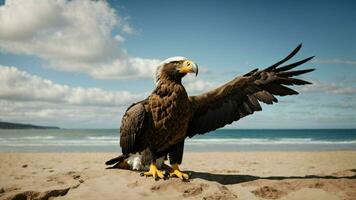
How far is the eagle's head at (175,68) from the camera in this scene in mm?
4781

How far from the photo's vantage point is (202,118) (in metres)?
5.86

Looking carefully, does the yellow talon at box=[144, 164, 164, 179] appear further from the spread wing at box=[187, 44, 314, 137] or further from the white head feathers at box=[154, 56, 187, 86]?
the white head feathers at box=[154, 56, 187, 86]

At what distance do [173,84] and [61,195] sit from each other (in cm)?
220

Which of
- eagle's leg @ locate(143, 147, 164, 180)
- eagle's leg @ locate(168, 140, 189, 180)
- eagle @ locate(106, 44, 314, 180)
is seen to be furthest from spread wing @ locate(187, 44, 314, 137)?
eagle's leg @ locate(143, 147, 164, 180)

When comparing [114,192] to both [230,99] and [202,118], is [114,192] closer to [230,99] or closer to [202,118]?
[202,118]

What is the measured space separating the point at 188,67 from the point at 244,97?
1.47m

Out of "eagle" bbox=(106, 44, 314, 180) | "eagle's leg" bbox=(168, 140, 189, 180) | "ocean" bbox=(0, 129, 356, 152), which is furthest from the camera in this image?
"ocean" bbox=(0, 129, 356, 152)

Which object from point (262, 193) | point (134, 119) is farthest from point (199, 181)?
point (134, 119)

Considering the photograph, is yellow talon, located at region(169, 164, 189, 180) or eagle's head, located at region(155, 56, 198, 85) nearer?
eagle's head, located at region(155, 56, 198, 85)

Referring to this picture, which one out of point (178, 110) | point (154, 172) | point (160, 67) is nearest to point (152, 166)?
point (154, 172)

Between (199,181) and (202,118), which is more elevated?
(202,118)

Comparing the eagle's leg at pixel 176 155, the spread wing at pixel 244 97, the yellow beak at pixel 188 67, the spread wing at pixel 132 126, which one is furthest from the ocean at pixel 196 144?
the yellow beak at pixel 188 67

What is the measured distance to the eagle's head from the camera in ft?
15.7

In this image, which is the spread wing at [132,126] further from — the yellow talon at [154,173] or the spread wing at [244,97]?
the spread wing at [244,97]
